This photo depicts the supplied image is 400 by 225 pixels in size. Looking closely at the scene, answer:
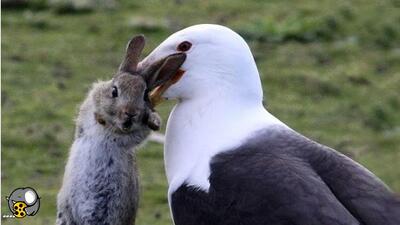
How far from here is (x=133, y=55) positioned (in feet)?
24.5

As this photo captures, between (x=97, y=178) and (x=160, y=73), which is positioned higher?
(x=160, y=73)

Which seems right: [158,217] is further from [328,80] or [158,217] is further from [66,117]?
[328,80]

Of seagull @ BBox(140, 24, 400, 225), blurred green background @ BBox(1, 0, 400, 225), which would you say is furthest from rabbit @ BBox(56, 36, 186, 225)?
blurred green background @ BBox(1, 0, 400, 225)

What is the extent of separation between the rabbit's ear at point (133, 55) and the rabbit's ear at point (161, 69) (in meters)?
0.07

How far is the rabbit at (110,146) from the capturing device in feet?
23.8

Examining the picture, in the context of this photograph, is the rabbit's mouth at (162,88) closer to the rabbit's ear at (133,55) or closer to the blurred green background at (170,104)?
the rabbit's ear at (133,55)

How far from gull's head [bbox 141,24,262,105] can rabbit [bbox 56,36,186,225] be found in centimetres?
9

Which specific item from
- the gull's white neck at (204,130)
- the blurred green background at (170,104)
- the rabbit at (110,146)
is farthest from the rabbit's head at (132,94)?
the blurred green background at (170,104)

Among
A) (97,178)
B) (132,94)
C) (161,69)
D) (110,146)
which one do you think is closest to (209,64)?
(161,69)

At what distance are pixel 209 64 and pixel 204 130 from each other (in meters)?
0.33

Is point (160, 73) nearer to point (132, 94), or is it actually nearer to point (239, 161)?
point (132, 94)

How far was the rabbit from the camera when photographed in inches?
286

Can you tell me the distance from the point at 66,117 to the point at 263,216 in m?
5.60

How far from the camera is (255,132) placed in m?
7.41
